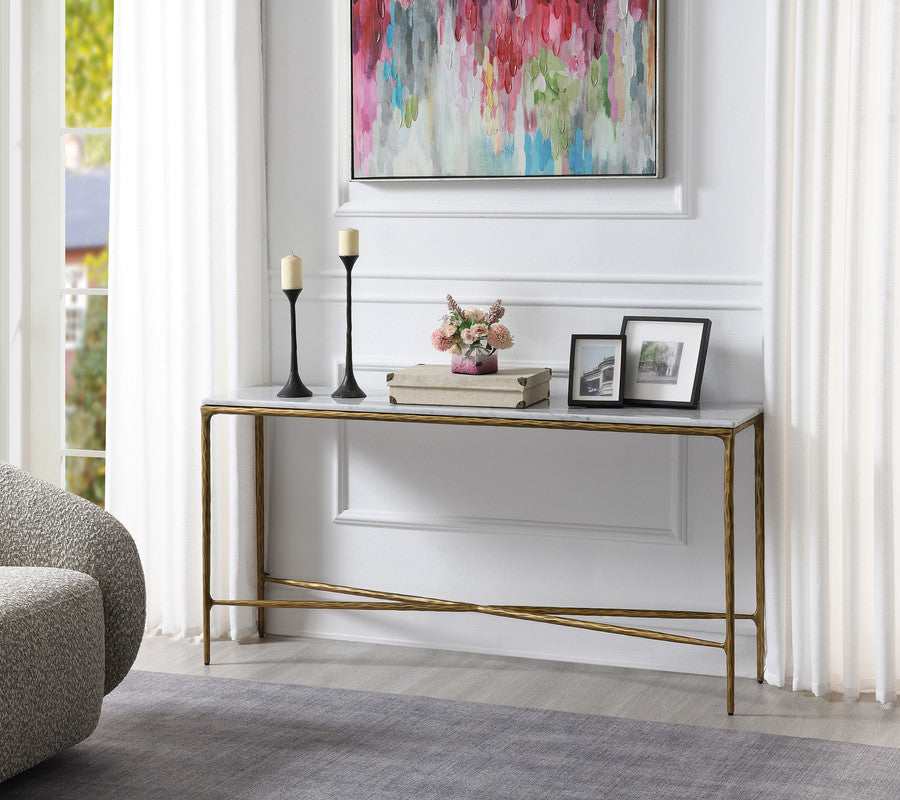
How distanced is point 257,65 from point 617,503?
59.3 inches

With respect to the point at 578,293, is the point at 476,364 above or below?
below

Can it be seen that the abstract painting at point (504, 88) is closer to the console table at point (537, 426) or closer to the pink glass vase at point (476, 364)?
the pink glass vase at point (476, 364)

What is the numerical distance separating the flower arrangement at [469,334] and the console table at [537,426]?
16cm

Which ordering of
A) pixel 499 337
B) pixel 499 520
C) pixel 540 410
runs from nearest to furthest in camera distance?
pixel 540 410 < pixel 499 337 < pixel 499 520

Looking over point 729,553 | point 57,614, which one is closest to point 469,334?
point 729,553

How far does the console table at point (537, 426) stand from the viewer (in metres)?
2.76

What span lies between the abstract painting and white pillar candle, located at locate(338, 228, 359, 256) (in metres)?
0.24

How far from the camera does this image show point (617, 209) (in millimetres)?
3123

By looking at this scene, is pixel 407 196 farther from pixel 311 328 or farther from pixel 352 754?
pixel 352 754

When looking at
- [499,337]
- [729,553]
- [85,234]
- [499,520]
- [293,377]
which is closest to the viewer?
[729,553]

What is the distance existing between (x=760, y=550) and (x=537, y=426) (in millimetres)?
629

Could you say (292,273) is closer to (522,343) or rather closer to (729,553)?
(522,343)

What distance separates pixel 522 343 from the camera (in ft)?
10.6

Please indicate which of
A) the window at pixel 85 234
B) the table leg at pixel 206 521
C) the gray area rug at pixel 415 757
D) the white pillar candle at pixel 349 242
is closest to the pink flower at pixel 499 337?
the white pillar candle at pixel 349 242
